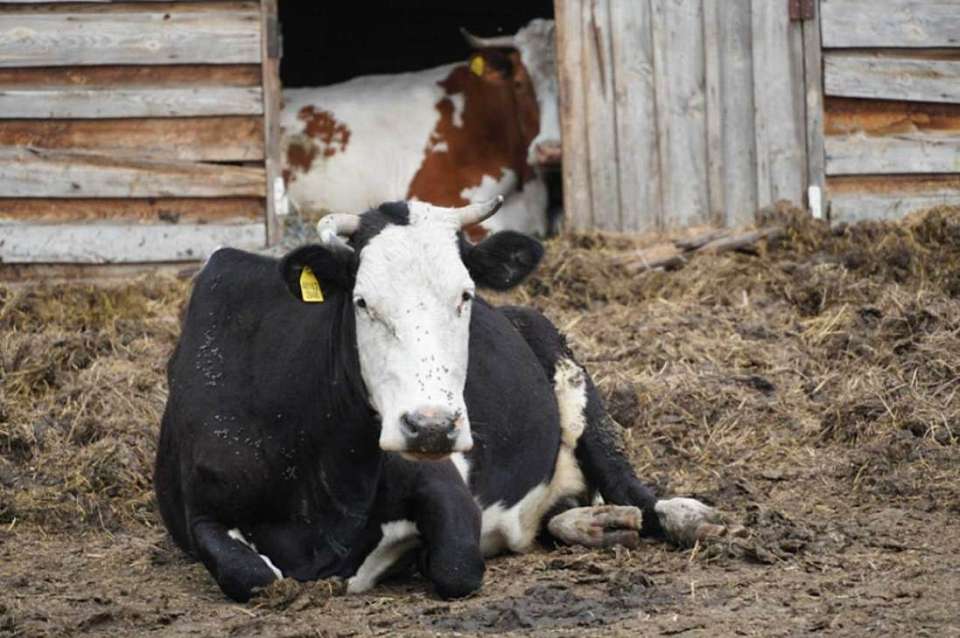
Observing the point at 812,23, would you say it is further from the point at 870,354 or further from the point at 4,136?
the point at 4,136

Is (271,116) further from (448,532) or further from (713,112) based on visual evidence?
(448,532)

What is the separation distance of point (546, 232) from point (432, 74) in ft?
6.44

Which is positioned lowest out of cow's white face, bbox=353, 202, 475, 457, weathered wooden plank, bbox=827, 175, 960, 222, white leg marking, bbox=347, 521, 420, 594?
white leg marking, bbox=347, 521, 420, 594

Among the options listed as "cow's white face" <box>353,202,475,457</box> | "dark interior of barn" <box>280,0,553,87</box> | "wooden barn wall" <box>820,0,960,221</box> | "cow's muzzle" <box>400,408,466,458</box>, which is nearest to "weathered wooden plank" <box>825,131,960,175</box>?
"wooden barn wall" <box>820,0,960,221</box>

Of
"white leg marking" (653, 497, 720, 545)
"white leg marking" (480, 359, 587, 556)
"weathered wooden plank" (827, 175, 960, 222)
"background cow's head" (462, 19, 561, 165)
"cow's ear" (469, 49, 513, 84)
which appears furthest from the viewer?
"cow's ear" (469, 49, 513, 84)

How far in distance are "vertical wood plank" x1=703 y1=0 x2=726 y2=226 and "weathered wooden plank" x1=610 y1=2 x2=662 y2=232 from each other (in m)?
0.35

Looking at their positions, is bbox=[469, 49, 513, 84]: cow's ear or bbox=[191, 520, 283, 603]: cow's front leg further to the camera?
bbox=[469, 49, 513, 84]: cow's ear

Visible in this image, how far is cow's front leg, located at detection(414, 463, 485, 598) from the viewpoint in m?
6.21

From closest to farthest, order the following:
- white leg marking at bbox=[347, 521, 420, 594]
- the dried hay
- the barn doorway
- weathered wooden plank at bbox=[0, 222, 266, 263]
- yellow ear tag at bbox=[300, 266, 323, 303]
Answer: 1. yellow ear tag at bbox=[300, 266, 323, 303]
2. white leg marking at bbox=[347, 521, 420, 594]
3. the dried hay
4. weathered wooden plank at bbox=[0, 222, 266, 263]
5. the barn doorway

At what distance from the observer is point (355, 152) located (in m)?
13.3

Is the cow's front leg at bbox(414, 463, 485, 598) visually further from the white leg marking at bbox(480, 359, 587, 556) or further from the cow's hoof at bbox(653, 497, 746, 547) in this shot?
the cow's hoof at bbox(653, 497, 746, 547)

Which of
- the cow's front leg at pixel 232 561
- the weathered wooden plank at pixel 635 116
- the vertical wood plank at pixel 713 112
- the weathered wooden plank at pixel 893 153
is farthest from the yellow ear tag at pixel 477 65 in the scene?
the cow's front leg at pixel 232 561

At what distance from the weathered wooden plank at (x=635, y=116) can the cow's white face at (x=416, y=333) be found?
554cm

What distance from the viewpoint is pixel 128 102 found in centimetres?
1126
